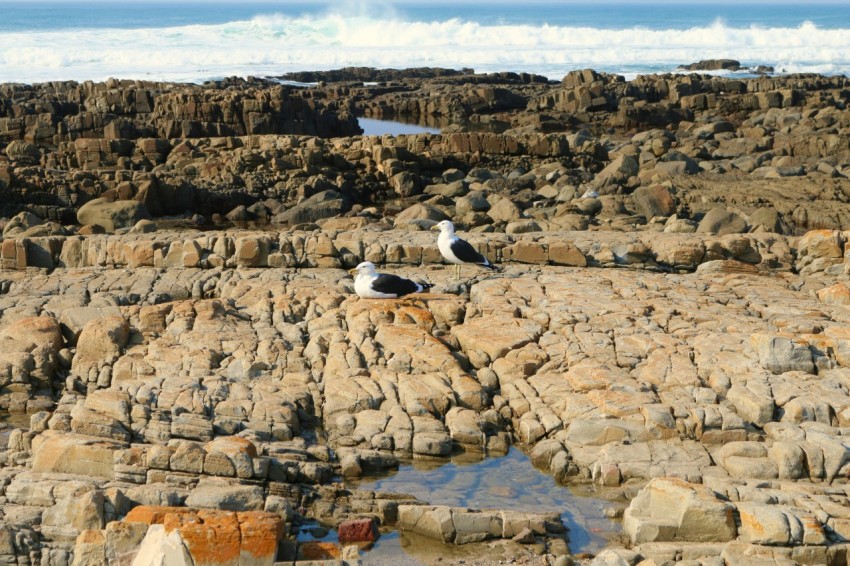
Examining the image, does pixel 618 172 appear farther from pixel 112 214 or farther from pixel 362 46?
pixel 362 46

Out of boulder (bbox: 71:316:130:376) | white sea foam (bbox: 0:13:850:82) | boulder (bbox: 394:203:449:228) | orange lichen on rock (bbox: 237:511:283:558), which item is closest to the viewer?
orange lichen on rock (bbox: 237:511:283:558)

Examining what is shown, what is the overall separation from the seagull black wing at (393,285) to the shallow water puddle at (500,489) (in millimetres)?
2971

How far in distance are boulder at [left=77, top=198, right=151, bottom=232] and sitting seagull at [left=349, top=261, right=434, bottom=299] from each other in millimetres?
9990

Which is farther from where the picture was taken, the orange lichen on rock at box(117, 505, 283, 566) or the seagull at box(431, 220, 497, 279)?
the seagull at box(431, 220, 497, 279)

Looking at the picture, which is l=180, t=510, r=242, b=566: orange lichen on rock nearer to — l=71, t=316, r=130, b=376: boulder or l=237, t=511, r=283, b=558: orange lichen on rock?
l=237, t=511, r=283, b=558: orange lichen on rock

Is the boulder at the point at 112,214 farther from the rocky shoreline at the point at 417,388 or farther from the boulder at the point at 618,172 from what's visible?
the boulder at the point at 618,172

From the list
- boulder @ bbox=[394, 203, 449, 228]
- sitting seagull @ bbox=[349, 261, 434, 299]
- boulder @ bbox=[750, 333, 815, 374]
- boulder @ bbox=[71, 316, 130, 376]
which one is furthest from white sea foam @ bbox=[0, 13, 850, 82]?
boulder @ bbox=[750, 333, 815, 374]

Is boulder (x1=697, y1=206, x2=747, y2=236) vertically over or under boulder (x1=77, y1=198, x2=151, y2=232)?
over

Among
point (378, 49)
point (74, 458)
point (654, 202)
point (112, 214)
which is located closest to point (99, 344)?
point (74, 458)

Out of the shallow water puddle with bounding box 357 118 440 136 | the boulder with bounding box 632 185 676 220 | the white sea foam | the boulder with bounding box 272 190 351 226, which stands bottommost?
the boulder with bounding box 272 190 351 226

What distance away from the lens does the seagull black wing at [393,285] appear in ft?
39.1

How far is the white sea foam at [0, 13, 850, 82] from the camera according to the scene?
71.0 meters

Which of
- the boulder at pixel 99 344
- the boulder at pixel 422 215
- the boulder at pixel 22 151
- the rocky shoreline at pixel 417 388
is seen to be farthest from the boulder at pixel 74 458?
the boulder at pixel 22 151

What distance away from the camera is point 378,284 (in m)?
11.9
